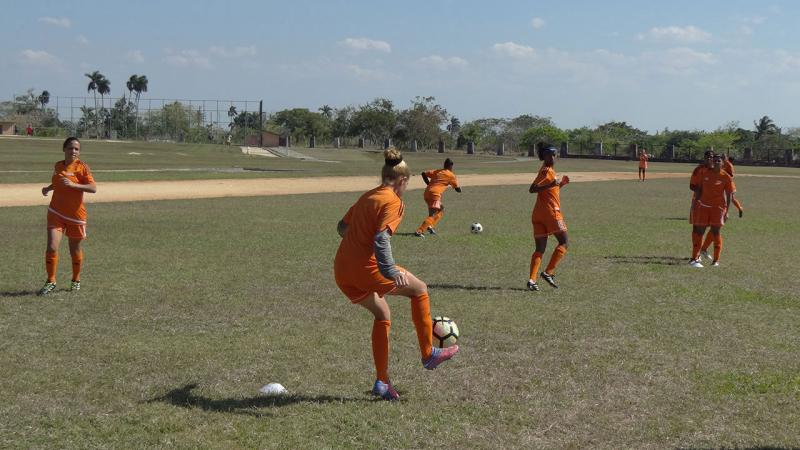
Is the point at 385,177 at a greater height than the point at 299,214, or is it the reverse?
the point at 385,177

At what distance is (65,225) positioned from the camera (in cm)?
1047

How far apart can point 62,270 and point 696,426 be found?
930 centimetres

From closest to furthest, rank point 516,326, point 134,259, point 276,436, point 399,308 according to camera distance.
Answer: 1. point 276,436
2. point 516,326
3. point 399,308
4. point 134,259

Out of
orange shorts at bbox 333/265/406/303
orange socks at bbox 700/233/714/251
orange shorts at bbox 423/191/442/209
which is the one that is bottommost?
orange socks at bbox 700/233/714/251

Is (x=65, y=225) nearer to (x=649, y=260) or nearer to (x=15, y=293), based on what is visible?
(x=15, y=293)

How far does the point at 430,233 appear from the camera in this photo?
17.4 m

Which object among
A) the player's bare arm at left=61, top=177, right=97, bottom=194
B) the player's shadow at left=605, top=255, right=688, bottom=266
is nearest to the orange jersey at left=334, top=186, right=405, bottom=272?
the player's bare arm at left=61, top=177, right=97, bottom=194

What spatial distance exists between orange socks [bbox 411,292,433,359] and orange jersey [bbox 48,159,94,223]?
5.70 metres

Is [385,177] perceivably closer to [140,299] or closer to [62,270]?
[140,299]

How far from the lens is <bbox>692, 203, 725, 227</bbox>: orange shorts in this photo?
13.7 m

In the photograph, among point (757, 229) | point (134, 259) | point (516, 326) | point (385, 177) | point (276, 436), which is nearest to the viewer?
point (276, 436)

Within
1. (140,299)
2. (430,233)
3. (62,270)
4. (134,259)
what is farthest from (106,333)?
(430,233)

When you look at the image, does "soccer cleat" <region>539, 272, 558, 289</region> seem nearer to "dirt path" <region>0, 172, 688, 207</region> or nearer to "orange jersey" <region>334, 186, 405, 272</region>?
"orange jersey" <region>334, 186, 405, 272</region>

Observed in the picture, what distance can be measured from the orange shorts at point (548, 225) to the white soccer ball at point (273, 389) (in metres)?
5.79
